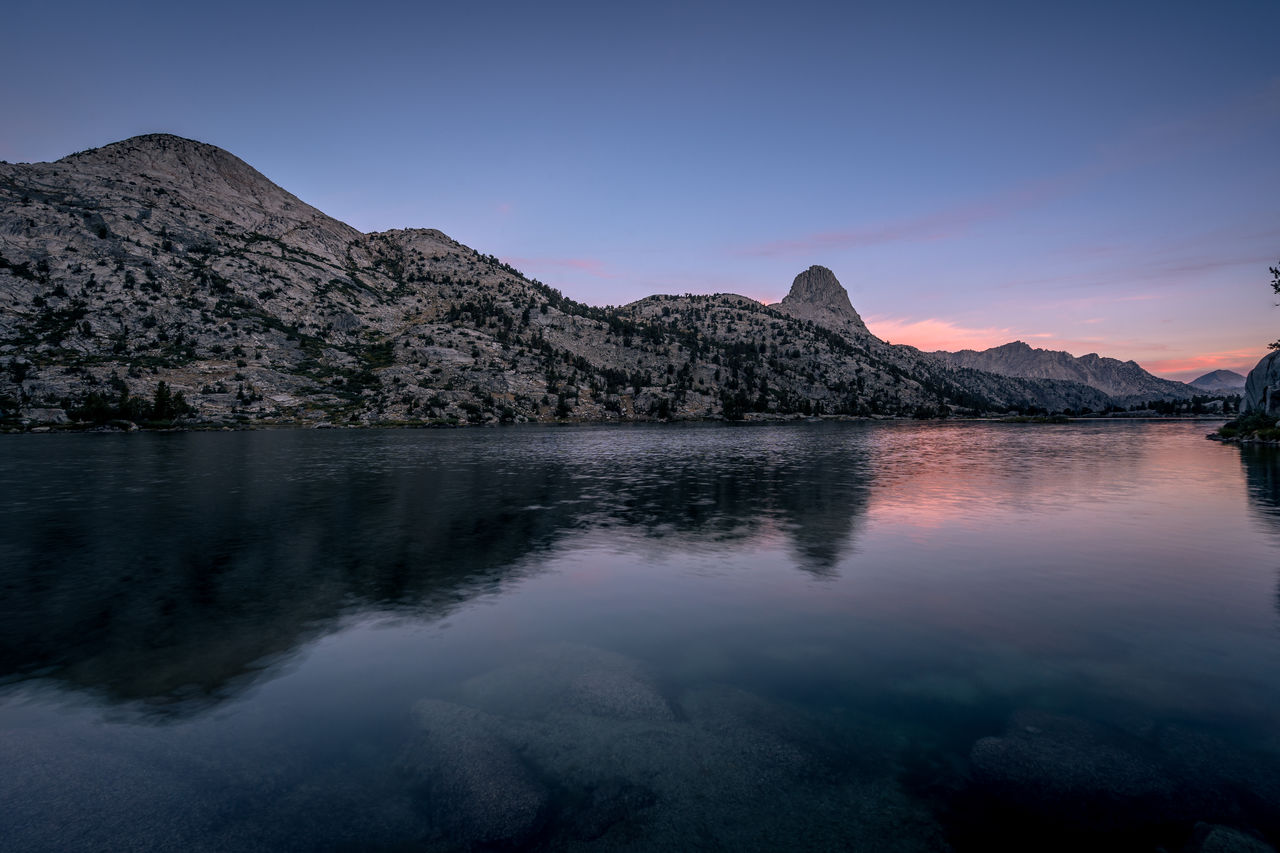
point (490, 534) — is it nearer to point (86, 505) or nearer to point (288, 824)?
point (288, 824)

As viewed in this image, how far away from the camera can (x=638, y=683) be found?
45.0ft

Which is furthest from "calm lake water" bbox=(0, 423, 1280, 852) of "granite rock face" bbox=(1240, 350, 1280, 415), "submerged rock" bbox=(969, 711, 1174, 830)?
"granite rock face" bbox=(1240, 350, 1280, 415)

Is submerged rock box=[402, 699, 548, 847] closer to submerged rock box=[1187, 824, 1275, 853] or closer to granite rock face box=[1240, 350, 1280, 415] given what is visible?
submerged rock box=[1187, 824, 1275, 853]

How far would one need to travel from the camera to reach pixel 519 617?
18.5 metres

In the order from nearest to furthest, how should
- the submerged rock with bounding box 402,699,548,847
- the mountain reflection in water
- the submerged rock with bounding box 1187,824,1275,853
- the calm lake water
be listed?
the submerged rock with bounding box 1187,824,1275,853, the submerged rock with bounding box 402,699,548,847, the calm lake water, the mountain reflection in water

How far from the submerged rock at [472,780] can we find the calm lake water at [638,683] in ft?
0.20

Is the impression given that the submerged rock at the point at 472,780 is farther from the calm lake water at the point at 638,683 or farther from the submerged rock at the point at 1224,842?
the submerged rock at the point at 1224,842

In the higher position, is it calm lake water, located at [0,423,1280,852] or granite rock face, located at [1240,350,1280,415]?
granite rock face, located at [1240,350,1280,415]

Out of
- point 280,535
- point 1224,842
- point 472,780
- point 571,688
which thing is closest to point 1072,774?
point 1224,842

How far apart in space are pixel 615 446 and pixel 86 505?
66.3 m

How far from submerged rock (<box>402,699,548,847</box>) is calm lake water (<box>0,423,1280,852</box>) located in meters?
0.06

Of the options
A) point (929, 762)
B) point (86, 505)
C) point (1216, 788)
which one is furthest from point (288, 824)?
point (86, 505)

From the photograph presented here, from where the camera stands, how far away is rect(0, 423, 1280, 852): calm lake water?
895 centimetres

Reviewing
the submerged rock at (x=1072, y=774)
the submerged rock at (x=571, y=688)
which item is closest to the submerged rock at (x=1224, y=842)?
the submerged rock at (x=1072, y=774)
